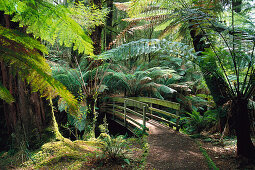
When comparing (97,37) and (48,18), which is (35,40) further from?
(97,37)

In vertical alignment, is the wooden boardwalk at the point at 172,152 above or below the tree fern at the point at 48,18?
below

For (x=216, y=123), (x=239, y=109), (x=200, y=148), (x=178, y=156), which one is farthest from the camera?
(x=216, y=123)

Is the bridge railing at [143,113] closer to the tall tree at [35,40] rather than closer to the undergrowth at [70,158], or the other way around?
the undergrowth at [70,158]

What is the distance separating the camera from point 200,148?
3541 millimetres

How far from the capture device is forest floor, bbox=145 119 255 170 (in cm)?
284

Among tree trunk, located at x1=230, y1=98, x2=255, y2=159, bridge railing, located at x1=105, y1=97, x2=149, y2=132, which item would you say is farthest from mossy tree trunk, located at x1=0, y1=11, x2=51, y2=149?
tree trunk, located at x1=230, y1=98, x2=255, y2=159

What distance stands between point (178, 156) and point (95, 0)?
4942 millimetres

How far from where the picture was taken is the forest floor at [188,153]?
2838 millimetres

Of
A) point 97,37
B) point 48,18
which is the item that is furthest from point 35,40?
point 97,37

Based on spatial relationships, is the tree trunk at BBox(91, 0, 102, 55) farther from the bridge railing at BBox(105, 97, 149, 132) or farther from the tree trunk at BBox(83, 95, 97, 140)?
the bridge railing at BBox(105, 97, 149, 132)

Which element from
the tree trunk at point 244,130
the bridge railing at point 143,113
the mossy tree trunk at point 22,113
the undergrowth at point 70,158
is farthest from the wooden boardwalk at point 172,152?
the mossy tree trunk at point 22,113

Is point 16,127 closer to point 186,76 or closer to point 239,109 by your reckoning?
point 239,109

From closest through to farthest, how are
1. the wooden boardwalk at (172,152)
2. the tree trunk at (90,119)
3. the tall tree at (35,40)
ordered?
the tall tree at (35,40)
the wooden boardwalk at (172,152)
the tree trunk at (90,119)

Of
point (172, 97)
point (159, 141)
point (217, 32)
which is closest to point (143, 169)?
point (159, 141)
